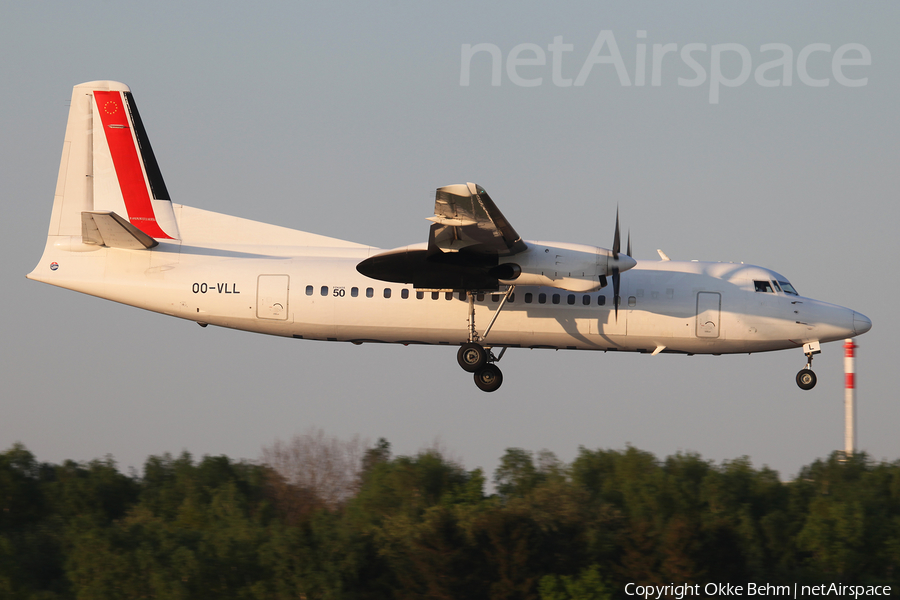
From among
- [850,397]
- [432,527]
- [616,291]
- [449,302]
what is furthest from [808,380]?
[850,397]

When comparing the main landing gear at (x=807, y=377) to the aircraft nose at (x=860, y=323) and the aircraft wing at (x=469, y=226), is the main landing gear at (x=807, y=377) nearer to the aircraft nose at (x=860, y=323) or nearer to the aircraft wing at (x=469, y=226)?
the aircraft nose at (x=860, y=323)

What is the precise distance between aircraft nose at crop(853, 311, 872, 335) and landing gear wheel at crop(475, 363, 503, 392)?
7.88 metres

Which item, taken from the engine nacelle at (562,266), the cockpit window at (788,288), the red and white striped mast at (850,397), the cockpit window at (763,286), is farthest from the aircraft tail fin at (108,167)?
the red and white striped mast at (850,397)

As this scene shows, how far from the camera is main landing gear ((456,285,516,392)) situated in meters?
20.6

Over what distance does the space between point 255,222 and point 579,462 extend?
3174 cm

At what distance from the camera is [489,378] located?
20.9m

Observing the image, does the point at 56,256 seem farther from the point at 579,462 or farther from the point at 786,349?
the point at 579,462

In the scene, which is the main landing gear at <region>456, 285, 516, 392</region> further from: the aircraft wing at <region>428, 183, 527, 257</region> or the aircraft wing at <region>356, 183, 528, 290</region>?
the aircraft wing at <region>428, 183, 527, 257</region>

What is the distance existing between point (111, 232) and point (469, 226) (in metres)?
8.10

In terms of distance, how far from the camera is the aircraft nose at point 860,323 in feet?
A: 68.5

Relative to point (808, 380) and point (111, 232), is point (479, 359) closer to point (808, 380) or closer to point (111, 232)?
point (808, 380)

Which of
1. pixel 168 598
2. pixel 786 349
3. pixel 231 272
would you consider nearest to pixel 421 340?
pixel 231 272

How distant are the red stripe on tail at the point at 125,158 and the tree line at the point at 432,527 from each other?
13.2 metres

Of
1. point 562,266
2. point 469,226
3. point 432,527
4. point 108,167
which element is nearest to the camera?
point 469,226
